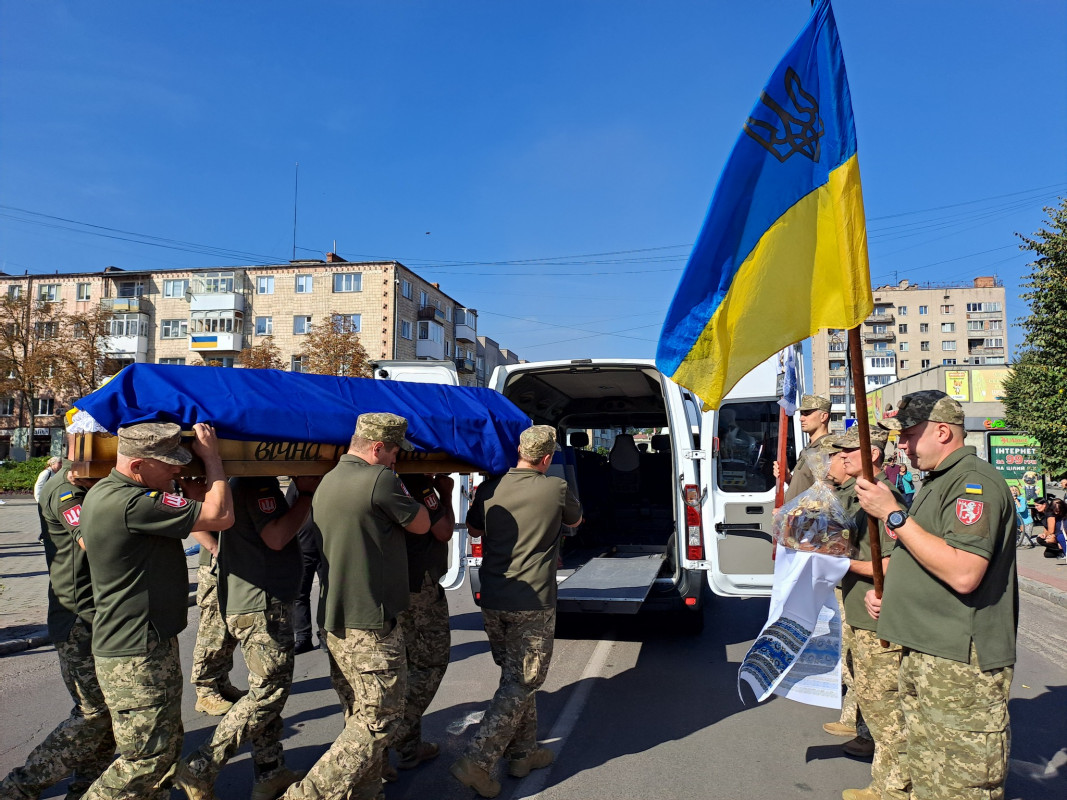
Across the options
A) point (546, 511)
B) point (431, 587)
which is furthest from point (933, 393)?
point (431, 587)

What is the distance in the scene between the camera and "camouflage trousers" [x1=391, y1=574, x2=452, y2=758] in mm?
4238

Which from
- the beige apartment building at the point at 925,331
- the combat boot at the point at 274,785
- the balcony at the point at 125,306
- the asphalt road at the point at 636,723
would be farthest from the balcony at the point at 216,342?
the beige apartment building at the point at 925,331

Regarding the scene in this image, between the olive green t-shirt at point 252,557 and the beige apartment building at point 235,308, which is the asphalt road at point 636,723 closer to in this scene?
the olive green t-shirt at point 252,557

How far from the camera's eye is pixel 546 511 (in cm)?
421

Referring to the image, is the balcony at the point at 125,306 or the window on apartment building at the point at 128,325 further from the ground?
the balcony at the point at 125,306

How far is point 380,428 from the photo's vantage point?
364 cm

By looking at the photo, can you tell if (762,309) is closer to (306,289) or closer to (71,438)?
(71,438)

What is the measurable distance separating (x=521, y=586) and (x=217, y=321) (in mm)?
52204

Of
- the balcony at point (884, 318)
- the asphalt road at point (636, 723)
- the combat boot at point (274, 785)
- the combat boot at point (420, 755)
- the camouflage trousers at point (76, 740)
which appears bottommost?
the asphalt road at point (636, 723)

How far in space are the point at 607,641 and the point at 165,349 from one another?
54.6m

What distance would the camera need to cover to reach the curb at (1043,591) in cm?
951

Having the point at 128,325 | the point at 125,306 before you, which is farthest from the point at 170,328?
the point at 125,306

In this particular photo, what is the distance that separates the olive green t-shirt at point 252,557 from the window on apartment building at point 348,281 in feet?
155

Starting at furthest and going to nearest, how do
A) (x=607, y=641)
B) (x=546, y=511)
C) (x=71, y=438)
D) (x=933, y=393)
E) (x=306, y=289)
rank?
(x=306, y=289) < (x=607, y=641) < (x=546, y=511) < (x=71, y=438) < (x=933, y=393)
